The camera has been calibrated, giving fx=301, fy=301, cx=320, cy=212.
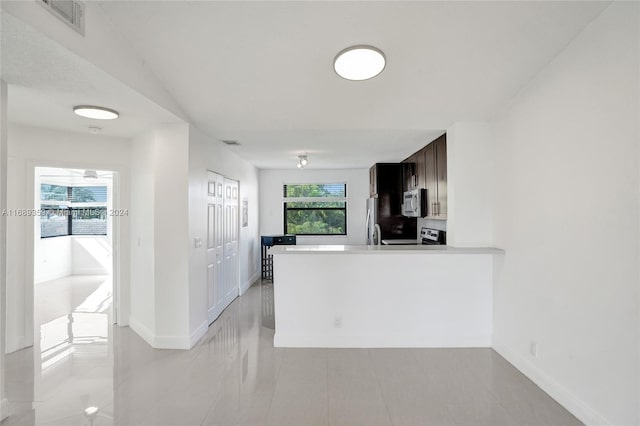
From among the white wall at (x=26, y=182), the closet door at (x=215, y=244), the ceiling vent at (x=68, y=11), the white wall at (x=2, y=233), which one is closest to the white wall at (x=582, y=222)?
the ceiling vent at (x=68, y=11)

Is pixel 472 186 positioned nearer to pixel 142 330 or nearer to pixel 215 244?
pixel 215 244

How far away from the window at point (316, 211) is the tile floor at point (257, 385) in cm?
363

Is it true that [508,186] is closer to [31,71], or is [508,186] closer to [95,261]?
[31,71]

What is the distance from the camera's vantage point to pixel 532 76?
2.46 metres

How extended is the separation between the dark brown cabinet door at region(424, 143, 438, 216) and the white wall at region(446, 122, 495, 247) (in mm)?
642

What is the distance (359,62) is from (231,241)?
3427 mm

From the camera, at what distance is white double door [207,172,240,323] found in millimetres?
3857

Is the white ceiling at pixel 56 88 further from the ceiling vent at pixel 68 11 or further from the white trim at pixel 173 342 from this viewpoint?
the white trim at pixel 173 342

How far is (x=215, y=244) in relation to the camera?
4016 millimetres

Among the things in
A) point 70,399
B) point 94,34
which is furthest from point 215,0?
point 70,399

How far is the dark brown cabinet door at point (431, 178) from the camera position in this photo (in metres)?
3.93

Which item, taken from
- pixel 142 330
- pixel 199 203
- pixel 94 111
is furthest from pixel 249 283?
pixel 94 111

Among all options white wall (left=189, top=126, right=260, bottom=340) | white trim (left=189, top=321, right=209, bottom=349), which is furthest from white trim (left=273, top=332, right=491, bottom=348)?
white wall (left=189, top=126, right=260, bottom=340)

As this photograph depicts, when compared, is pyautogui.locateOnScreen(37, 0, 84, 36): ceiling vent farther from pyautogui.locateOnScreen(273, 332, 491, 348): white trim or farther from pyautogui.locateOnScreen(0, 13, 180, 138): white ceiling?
pyautogui.locateOnScreen(273, 332, 491, 348): white trim
